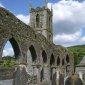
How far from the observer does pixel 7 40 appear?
14.8 metres

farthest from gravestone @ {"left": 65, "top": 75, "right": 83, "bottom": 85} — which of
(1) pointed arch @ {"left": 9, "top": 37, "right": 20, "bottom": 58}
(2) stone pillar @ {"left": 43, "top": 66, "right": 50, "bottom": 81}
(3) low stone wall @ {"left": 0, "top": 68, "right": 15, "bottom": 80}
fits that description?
(3) low stone wall @ {"left": 0, "top": 68, "right": 15, "bottom": 80}

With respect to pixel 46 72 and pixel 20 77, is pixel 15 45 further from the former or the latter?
pixel 46 72

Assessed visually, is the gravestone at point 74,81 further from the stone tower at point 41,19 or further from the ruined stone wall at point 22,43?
the stone tower at point 41,19

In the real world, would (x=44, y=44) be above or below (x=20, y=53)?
above

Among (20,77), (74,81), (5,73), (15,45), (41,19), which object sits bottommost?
(74,81)

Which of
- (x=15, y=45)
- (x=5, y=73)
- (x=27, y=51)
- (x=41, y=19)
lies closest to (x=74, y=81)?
(x=15, y=45)

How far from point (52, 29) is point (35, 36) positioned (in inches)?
1466

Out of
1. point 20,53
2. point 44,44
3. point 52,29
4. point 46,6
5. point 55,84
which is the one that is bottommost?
point 55,84

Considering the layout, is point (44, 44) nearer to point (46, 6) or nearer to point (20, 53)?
point (20, 53)

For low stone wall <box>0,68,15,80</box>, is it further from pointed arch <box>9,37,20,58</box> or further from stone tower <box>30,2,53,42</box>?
stone tower <box>30,2,53,42</box>

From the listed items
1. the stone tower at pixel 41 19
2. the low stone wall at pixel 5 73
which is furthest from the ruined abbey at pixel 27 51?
the stone tower at pixel 41 19

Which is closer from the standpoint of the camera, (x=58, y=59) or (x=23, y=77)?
(x=23, y=77)

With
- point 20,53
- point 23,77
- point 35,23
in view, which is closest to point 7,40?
point 20,53

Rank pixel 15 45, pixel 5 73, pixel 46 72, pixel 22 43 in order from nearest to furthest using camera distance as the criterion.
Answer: pixel 15 45 < pixel 22 43 < pixel 46 72 < pixel 5 73
